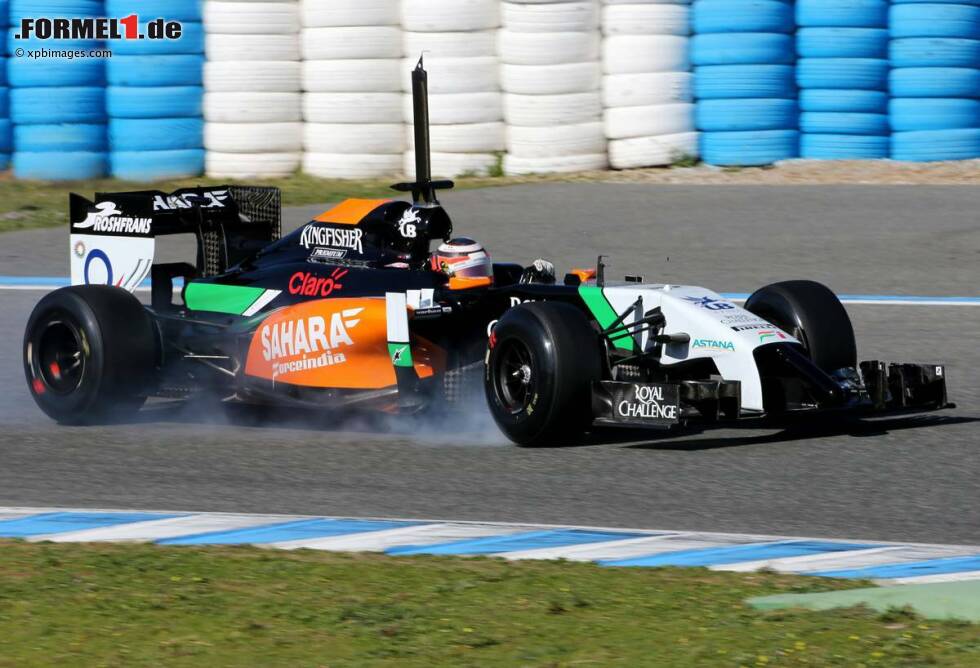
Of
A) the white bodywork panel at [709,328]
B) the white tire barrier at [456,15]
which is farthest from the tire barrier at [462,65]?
the white bodywork panel at [709,328]

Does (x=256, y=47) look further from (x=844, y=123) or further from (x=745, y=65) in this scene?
(x=844, y=123)

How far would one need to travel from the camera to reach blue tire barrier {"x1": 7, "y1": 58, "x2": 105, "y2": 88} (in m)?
15.8

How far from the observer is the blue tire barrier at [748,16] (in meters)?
14.8

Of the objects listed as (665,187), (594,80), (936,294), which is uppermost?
(594,80)

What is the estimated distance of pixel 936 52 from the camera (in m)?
14.6

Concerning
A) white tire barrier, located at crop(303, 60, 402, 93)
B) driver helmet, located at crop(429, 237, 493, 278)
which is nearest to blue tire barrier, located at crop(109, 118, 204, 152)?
white tire barrier, located at crop(303, 60, 402, 93)

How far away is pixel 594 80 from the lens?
50.1 feet

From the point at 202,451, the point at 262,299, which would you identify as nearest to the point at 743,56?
A: the point at 262,299

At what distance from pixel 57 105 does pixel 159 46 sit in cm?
112

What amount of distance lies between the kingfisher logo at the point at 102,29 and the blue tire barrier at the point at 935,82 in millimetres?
6667

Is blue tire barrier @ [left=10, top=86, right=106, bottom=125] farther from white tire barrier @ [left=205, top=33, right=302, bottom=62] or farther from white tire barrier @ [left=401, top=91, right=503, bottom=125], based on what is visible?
white tire barrier @ [left=401, top=91, right=503, bottom=125]

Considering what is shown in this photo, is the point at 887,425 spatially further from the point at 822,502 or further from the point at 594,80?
the point at 594,80

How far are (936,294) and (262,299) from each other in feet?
18.2

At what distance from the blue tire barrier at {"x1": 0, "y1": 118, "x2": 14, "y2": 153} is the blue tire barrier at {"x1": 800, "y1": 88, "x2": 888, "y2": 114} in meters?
7.54
